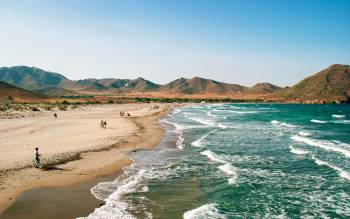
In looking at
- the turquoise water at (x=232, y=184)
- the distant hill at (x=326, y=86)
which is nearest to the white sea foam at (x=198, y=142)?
the turquoise water at (x=232, y=184)

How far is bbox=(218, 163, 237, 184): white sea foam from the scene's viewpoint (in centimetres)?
1852

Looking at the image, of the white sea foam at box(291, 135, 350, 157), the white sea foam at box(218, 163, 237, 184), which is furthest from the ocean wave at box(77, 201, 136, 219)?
the white sea foam at box(291, 135, 350, 157)

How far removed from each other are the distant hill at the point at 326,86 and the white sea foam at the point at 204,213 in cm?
15111

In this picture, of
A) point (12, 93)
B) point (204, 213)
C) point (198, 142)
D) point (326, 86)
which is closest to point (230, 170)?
point (204, 213)

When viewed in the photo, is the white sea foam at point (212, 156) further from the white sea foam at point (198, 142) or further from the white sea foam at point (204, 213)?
the white sea foam at point (204, 213)

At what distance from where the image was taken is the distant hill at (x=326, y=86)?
509ft

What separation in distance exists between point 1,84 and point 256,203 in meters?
129

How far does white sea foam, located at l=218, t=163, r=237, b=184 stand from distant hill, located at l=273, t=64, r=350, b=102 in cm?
14321

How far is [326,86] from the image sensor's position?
164125mm

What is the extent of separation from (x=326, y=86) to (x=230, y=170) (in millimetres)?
158099

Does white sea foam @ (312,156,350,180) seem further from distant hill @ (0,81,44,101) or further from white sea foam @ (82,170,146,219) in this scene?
distant hill @ (0,81,44,101)

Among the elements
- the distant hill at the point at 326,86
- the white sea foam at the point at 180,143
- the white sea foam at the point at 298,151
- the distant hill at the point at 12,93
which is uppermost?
the distant hill at the point at 326,86

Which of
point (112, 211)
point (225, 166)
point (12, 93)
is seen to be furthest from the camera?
point (12, 93)

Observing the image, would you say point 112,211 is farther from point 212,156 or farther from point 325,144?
point 325,144
